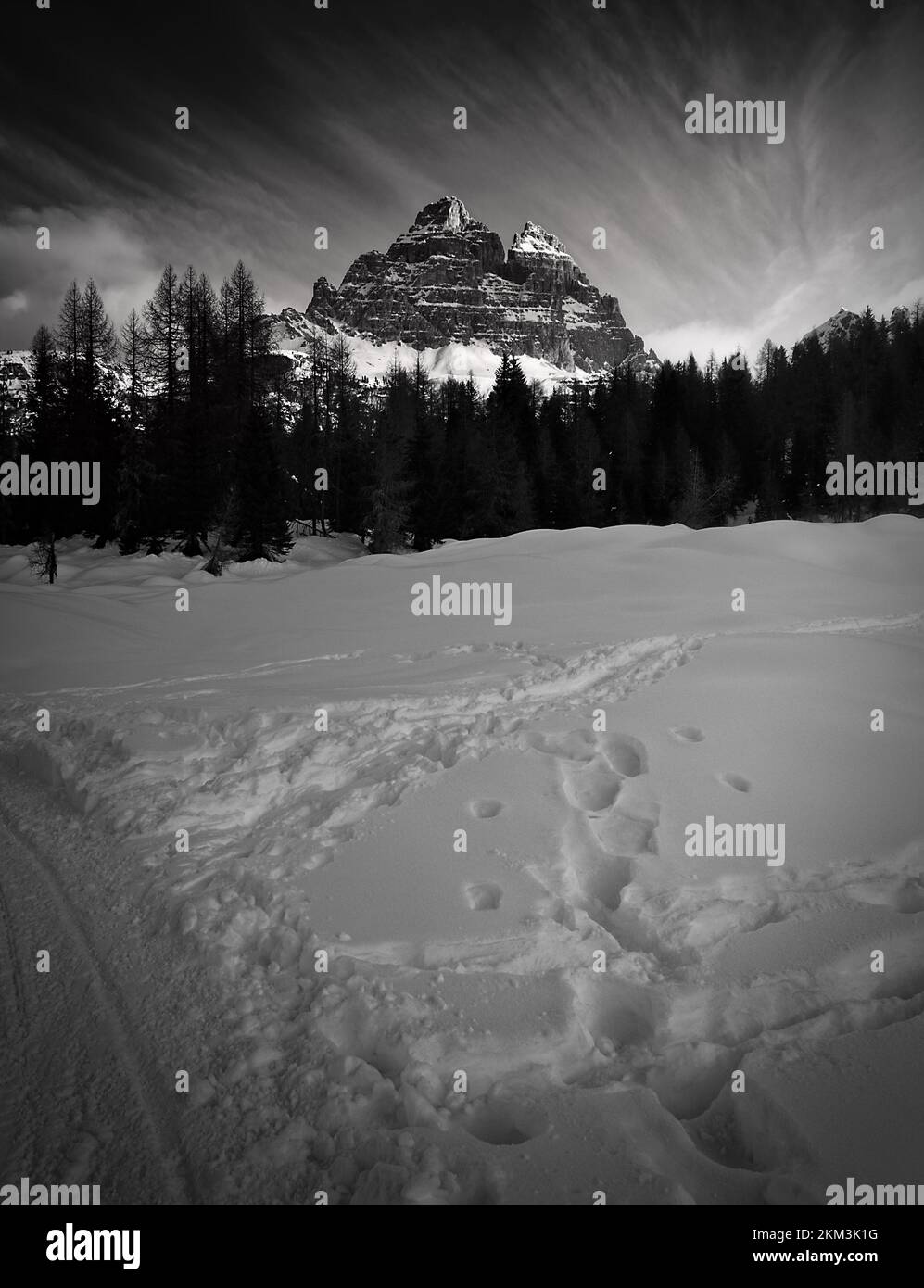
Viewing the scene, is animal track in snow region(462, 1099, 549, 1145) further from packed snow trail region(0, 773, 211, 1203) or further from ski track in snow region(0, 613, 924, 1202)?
packed snow trail region(0, 773, 211, 1203)

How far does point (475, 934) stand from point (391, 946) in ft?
1.51

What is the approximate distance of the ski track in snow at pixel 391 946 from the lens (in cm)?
266

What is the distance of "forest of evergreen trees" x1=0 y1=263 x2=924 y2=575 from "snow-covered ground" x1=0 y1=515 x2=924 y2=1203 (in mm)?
19017

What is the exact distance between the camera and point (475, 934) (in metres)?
3.39

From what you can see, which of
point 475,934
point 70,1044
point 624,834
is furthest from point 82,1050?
point 624,834

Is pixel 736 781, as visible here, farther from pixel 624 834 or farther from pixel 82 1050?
pixel 82 1050

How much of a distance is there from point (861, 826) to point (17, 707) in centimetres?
844

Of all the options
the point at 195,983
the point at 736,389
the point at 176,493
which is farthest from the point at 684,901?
the point at 736,389

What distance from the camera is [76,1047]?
2.82 meters

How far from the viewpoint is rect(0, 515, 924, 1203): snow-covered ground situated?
2.34m

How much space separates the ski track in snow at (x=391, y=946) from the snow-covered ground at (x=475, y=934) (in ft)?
0.06

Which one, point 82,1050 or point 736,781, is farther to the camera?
point 736,781

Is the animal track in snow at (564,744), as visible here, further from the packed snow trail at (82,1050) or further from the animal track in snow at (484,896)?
the packed snow trail at (82,1050)

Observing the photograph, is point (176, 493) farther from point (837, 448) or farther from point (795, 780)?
point (837, 448)
